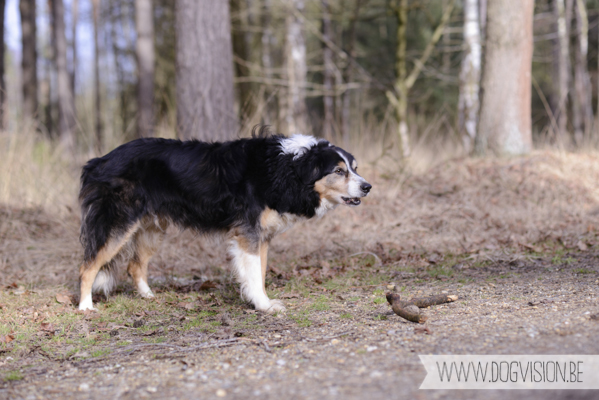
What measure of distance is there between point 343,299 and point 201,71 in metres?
4.74

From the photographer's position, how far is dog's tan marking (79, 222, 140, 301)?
14.1 feet

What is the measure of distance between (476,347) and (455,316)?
0.69 metres

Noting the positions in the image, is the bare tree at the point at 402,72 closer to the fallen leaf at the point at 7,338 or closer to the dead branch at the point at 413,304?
the dead branch at the point at 413,304

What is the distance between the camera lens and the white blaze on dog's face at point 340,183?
14.4 ft

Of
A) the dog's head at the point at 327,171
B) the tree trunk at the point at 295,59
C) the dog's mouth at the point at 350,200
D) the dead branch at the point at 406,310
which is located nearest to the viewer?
the dead branch at the point at 406,310

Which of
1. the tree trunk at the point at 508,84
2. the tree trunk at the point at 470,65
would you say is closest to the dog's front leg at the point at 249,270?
the tree trunk at the point at 508,84

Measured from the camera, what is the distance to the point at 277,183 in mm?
4320

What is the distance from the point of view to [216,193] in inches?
171

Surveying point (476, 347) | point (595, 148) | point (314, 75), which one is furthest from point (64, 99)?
point (476, 347)

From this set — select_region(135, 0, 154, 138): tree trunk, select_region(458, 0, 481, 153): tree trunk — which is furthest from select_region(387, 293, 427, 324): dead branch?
select_region(135, 0, 154, 138): tree trunk

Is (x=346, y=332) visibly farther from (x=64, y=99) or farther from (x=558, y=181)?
(x=64, y=99)

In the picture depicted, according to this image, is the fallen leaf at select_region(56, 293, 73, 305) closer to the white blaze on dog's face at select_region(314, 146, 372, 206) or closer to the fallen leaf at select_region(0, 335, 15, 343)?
the fallen leaf at select_region(0, 335, 15, 343)

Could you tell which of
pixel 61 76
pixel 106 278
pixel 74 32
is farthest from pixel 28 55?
pixel 74 32

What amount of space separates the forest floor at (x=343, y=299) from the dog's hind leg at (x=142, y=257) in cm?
16
